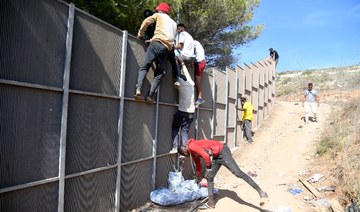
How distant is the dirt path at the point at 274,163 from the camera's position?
7727mm

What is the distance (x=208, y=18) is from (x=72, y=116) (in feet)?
43.5

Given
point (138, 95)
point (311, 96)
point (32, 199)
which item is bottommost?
point (32, 199)

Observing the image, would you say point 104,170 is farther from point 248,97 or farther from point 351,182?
point 248,97

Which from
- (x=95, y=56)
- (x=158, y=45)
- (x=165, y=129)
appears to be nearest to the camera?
(x=95, y=56)

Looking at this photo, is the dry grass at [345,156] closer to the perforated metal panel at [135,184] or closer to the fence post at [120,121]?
the perforated metal panel at [135,184]

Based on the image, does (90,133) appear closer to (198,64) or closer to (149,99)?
(149,99)

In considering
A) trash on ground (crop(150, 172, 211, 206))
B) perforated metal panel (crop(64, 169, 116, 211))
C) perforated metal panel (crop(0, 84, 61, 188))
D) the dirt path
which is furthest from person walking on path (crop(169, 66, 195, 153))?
perforated metal panel (crop(0, 84, 61, 188))

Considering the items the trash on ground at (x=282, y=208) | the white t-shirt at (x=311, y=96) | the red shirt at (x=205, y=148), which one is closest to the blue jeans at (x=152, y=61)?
the red shirt at (x=205, y=148)

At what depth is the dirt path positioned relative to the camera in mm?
7727

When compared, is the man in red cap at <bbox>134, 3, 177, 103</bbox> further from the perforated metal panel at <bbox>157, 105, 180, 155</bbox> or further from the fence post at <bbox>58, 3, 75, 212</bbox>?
the fence post at <bbox>58, 3, 75, 212</bbox>

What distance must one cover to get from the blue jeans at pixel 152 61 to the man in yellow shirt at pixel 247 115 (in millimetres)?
6872

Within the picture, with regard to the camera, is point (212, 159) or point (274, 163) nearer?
point (212, 159)

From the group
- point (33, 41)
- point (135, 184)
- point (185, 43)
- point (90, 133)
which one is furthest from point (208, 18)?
point (33, 41)

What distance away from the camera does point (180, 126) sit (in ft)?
27.1
